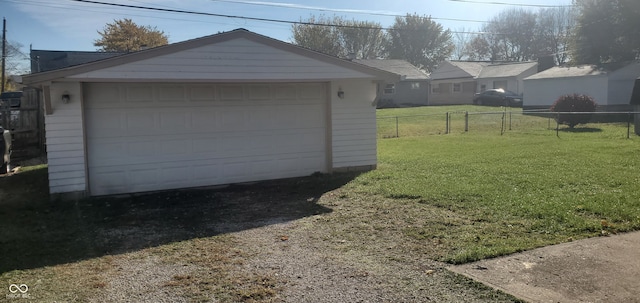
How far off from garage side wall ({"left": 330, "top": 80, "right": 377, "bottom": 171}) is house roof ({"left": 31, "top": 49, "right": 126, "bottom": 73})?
11139 millimetres

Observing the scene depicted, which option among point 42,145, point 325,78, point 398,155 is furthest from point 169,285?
point 42,145

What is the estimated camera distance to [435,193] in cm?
834

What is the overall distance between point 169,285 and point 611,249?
15.7 ft

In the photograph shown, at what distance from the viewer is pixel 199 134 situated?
10055mm

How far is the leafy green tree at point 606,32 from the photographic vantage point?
101 ft

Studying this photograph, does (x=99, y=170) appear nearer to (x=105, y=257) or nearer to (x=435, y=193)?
(x=105, y=257)

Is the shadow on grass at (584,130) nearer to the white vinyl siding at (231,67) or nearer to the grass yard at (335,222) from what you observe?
the grass yard at (335,222)

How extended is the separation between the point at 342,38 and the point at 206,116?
5150cm

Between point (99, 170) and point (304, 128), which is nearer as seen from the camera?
point (99, 170)

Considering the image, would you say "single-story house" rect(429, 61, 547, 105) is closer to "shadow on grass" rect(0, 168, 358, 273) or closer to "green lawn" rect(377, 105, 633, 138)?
"green lawn" rect(377, 105, 633, 138)

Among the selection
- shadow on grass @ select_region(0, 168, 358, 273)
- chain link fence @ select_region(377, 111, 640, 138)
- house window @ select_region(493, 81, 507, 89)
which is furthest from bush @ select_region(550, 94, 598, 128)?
house window @ select_region(493, 81, 507, 89)

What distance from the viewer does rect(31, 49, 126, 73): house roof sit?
18.3 m

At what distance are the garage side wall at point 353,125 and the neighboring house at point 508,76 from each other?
30.1 metres

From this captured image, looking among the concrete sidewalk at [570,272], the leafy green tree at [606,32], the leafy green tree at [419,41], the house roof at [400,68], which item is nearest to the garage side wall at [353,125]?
the concrete sidewalk at [570,272]
